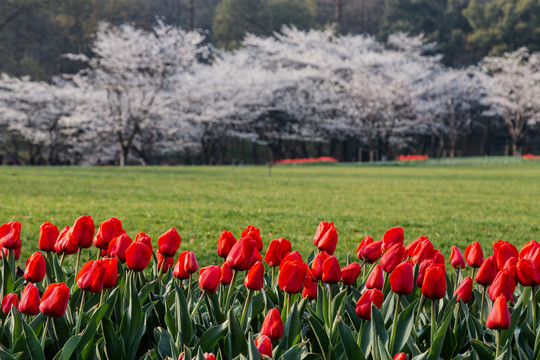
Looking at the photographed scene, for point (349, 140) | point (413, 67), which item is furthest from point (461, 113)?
point (349, 140)

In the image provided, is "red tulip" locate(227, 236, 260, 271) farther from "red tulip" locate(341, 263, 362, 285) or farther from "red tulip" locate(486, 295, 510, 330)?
"red tulip" locate(486, 295, 510, 330)

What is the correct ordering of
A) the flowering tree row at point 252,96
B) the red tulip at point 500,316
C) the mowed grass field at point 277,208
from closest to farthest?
the red tulip at point 500,316, the mowed grass field at point 277,208, the flowering tree row at point 252,96

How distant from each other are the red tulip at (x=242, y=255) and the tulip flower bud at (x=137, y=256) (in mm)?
272

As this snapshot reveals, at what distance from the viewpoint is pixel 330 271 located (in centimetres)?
184

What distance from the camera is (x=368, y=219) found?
8.55 metres

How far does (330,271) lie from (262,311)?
0.40 meters

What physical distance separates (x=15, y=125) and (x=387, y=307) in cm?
3087

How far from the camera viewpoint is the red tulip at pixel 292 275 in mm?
1765

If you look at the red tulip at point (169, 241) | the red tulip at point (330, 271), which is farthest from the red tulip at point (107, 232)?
the red tulip at point (330, 271)

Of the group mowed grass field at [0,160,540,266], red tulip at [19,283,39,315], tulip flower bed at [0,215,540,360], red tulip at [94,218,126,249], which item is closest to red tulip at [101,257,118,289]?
tulip flower bed at [0,215,540,360]

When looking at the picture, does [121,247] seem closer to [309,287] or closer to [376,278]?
[309,287]

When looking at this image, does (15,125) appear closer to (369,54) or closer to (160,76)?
(160,76)

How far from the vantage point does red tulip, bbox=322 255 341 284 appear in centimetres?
183

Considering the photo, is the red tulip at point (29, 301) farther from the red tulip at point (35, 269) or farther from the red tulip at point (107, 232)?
the red tulip at point (107, 232)
